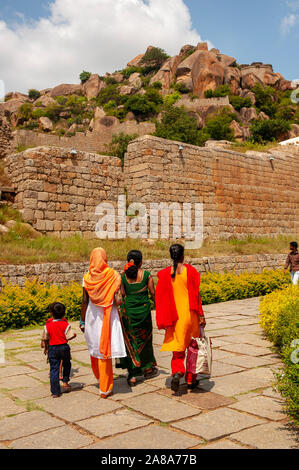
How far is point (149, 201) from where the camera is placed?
1374cm

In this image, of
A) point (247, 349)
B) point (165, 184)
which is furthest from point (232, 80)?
point (247, 349)

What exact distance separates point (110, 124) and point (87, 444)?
Result: 4170 cm

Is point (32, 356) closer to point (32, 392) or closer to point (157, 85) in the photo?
point (32, 392)

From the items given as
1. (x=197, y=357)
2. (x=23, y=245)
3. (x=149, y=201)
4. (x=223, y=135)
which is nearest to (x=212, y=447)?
(x=197, y=357)

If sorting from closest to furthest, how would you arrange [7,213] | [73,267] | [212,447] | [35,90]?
[212,447], [73,267], [7,213], [35,90]

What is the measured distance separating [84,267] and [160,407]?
19.7ft

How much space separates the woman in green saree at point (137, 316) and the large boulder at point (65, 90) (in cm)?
7247

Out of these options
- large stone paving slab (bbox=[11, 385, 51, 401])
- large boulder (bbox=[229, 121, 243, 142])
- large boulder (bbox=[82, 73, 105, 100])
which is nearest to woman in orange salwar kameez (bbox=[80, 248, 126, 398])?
large stone paving slab (bbox=[11, 385, 51, 401])

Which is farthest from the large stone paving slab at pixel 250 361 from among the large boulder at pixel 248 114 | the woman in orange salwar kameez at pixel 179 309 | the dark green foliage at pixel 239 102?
the dark green foliage at pixel 239 102

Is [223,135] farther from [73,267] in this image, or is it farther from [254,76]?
[73,267]

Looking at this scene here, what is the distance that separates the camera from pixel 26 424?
11.0ft

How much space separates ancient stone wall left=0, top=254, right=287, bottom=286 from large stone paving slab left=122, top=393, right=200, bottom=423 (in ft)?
Result: 16.4

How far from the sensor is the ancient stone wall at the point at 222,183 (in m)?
14.1

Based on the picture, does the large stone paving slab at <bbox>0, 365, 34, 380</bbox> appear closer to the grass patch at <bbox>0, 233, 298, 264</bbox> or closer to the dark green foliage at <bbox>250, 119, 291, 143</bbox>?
the grass patch at <bbox>0, 233, 298, 264</bbox>
